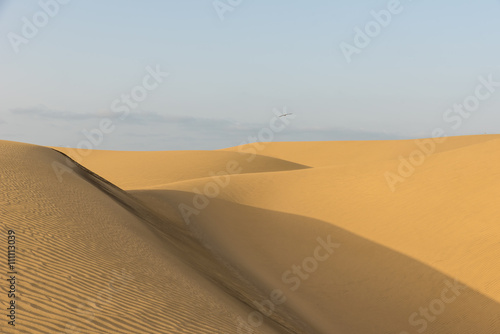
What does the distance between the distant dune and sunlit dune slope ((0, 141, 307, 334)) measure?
0.03 meters

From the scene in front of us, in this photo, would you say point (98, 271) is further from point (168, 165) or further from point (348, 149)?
point (348, 149)

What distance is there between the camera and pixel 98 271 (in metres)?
7.59

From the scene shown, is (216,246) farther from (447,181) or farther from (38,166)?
(447,181)

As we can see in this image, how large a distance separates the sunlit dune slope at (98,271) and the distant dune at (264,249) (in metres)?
0.03

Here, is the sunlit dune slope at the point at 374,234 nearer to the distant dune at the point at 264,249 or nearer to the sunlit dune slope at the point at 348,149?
the distant dune at the point at 264,249

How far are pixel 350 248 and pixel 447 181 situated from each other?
19.3 feet

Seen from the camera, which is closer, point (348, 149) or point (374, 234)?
point (374, 234)

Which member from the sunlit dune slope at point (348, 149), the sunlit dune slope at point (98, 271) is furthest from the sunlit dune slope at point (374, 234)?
the sunlit dune slope at point (348, 149)

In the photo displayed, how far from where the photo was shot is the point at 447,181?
18.9 m

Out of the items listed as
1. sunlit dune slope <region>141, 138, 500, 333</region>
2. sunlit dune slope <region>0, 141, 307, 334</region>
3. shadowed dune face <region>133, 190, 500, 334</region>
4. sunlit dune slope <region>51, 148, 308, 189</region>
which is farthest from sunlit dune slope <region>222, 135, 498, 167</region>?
sunlit dune slope <region>0, 141, 307, 334</region>

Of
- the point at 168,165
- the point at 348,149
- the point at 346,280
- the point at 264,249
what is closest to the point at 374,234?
the point at 346,280

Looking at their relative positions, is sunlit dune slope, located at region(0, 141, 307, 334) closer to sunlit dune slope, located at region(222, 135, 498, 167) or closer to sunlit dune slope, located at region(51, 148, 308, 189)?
sunlit dune slope, located at region(51, 148, 308, 189)

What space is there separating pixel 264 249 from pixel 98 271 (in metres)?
9.53

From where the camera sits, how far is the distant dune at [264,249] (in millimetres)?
7000
